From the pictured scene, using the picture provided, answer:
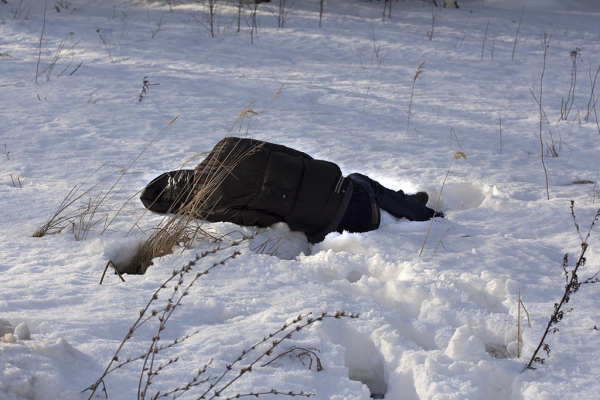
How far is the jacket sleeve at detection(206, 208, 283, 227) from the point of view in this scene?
3.47 m

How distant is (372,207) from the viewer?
144 inches

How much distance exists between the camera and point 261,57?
25.2 feet

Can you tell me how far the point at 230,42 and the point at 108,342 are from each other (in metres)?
6.48

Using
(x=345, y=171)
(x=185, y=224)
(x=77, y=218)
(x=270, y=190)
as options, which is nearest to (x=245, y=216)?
(x=270, y=190)

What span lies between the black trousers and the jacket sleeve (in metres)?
0.38

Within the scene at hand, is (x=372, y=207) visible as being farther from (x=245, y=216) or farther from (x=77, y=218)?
(x=77, y=218)

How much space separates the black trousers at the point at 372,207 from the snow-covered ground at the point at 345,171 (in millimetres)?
98

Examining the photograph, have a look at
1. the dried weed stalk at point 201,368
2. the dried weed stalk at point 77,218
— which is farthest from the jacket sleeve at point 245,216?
the dried weed stalk at point 201,368

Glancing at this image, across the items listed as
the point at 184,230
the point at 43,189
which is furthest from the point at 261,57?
the point at 184,230

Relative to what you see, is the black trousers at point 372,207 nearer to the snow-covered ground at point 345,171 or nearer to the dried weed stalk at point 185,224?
the snow-covered ground at point 345,171

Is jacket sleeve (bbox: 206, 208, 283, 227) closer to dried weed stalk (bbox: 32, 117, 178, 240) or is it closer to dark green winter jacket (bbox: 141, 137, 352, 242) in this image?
dark green winter jacket (bbox: 141, 137, 352, 242)

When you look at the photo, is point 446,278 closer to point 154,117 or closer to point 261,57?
point 154,117

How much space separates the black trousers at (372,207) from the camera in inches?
141

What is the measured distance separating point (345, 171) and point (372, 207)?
998 mm
